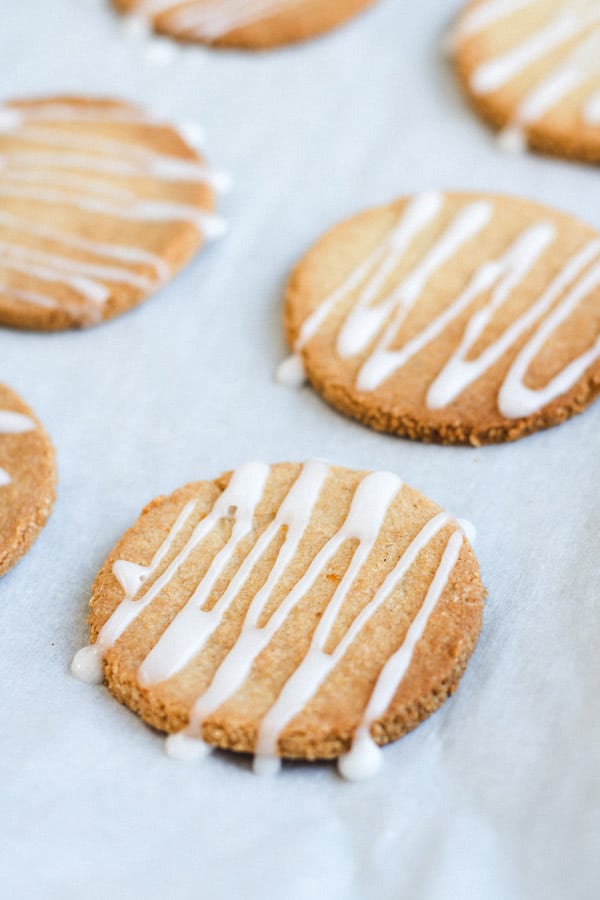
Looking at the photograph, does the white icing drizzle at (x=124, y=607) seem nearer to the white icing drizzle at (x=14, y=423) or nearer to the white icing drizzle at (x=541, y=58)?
the white icing drizzle at (x=14, y=423)

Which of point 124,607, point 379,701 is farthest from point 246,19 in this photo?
point 379,701

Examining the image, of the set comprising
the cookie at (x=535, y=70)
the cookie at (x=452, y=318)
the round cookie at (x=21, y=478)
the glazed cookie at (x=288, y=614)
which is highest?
the cookie at (x=535, y=70)

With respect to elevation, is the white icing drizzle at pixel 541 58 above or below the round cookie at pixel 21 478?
above

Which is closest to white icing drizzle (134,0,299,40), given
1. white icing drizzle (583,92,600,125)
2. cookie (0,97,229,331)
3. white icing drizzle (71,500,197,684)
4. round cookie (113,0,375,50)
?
round cookie (113,0,375,50)

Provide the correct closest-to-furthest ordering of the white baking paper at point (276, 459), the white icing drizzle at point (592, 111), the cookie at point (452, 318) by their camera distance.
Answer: the white baking paper at point (276, 459) < the cookie at point (452, 318) < the white icing drizzle at point (592, 111)

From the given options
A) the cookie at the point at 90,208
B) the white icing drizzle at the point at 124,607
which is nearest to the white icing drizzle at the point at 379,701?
the white icing drizzle at the point at 124,607

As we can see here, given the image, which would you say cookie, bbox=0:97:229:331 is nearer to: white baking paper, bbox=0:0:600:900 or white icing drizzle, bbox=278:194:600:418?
white baking paper, bbox=0:0:600:900
